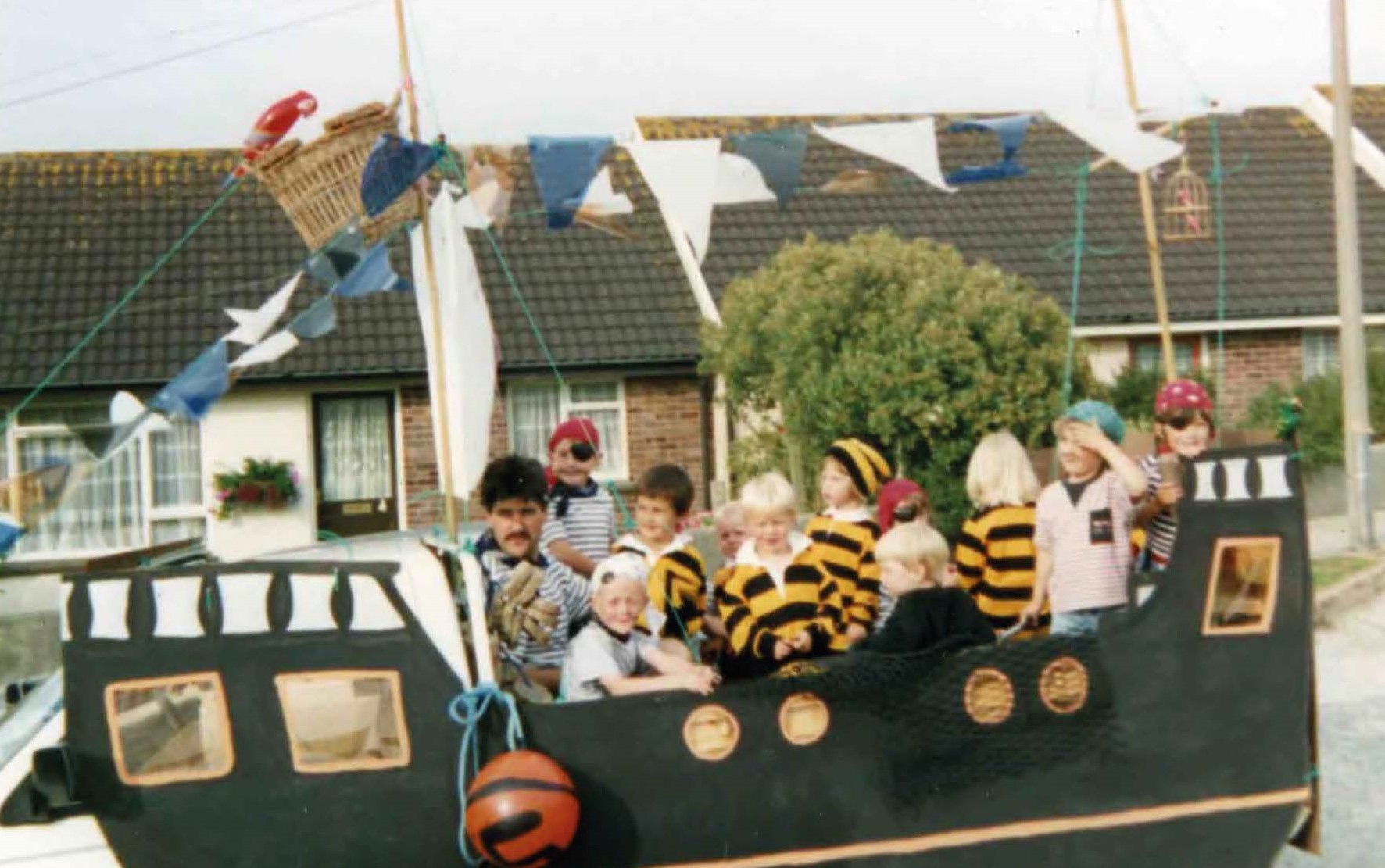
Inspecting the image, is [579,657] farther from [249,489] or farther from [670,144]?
[249,489]

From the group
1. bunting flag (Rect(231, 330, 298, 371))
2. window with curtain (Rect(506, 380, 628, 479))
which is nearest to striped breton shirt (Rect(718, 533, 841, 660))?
bunting flag (Rect(231, 330, 298, 371))

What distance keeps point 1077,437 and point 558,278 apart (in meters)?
14.2

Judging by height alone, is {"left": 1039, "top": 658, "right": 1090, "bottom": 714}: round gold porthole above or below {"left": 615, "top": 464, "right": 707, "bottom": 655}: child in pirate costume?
below

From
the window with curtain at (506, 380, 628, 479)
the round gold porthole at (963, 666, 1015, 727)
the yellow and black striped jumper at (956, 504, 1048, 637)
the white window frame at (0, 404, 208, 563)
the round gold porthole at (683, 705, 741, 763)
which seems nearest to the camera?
the round gold porthole at (683, 705, 741, 763)

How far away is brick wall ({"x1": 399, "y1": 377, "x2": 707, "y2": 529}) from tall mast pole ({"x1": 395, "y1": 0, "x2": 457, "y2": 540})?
43.4 ft

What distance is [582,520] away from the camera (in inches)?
247

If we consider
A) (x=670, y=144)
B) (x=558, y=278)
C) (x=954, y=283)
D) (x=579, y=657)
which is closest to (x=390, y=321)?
(x=558, y=278)

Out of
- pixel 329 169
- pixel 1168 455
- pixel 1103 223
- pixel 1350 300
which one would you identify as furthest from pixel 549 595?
pixel 1103 223

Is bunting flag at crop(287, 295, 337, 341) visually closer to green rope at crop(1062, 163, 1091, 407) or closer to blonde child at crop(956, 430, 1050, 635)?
blonde child at crop(956, 430, 1050, 635)

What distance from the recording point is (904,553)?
4758 mm

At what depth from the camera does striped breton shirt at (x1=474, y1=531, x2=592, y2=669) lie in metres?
4.95

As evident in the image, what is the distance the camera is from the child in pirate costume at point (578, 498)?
6.24 meters

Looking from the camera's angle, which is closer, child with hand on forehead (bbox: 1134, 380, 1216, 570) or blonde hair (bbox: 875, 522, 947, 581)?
blonde hair (bbox: 875, 522, 947, 581)

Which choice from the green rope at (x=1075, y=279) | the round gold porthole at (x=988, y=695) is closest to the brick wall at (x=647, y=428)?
the green rope at (x=1075, y=279)
